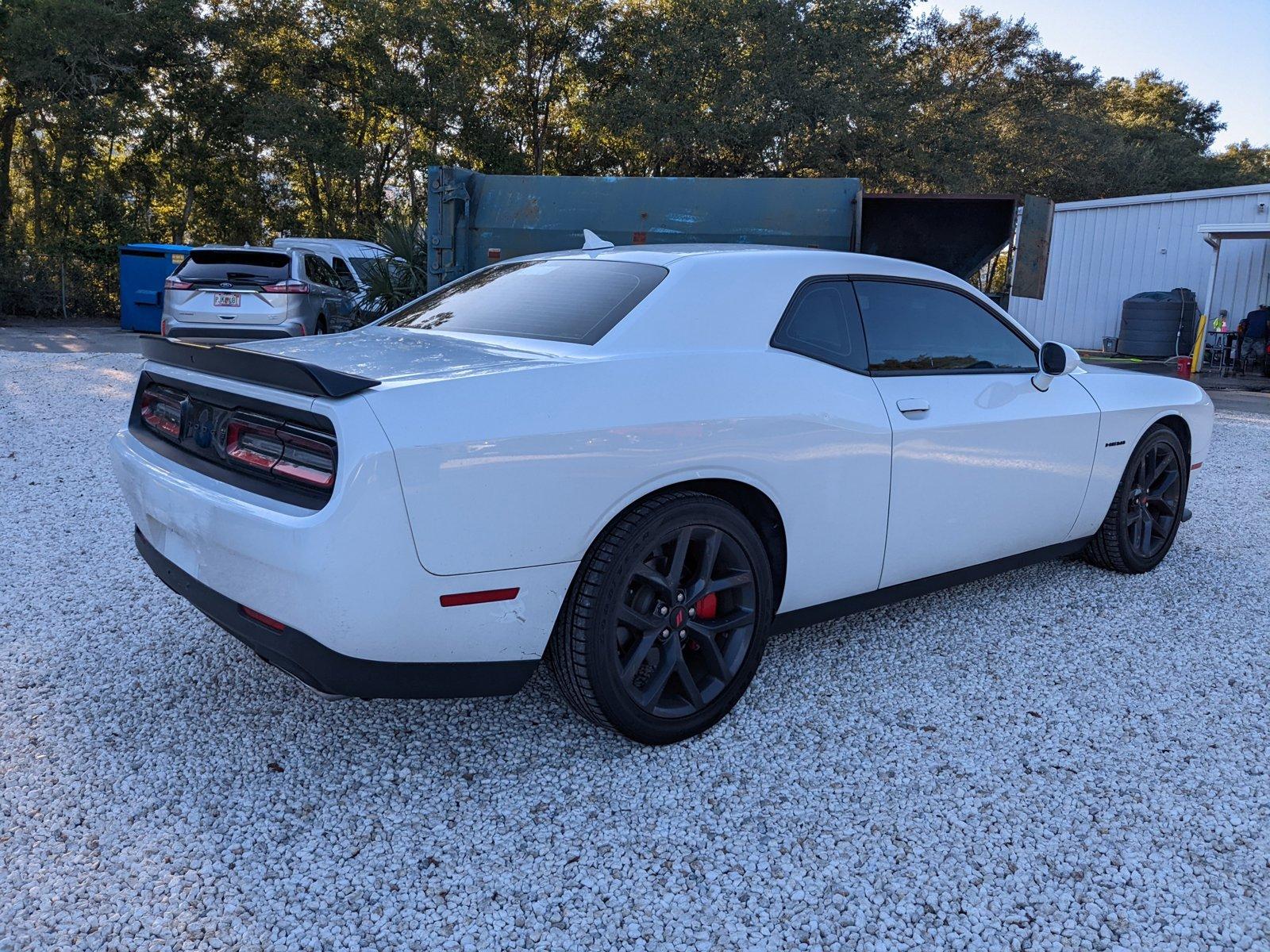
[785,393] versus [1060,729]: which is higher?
[785,393]

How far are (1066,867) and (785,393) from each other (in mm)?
1509

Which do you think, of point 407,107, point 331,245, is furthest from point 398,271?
point 407,107

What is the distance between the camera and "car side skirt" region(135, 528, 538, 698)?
2.39 meters

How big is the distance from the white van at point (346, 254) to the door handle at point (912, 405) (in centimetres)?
1119

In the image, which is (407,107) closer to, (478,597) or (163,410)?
(163,410)

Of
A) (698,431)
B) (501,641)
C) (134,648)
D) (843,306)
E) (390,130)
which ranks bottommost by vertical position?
(134,648)

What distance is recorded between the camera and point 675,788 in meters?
2.70

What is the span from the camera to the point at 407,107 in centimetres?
2461

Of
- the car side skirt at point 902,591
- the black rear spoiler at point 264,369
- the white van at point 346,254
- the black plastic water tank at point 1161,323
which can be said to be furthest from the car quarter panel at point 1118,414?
the black plastic water tank at point 1161,323

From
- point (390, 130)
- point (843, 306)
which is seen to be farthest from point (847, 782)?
point (390, 130)

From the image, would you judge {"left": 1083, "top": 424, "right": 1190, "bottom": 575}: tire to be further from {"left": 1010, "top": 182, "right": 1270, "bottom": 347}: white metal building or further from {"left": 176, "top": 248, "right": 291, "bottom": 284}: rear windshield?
{"left": 1010, "top": 182, "right": 1270, "bottom": 347}: white metal building

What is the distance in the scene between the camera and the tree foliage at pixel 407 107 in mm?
21328

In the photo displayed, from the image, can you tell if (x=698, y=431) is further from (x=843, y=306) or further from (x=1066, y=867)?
(x=1066, y=867)

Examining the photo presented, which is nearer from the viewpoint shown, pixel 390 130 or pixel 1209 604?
pixel 1209 604
